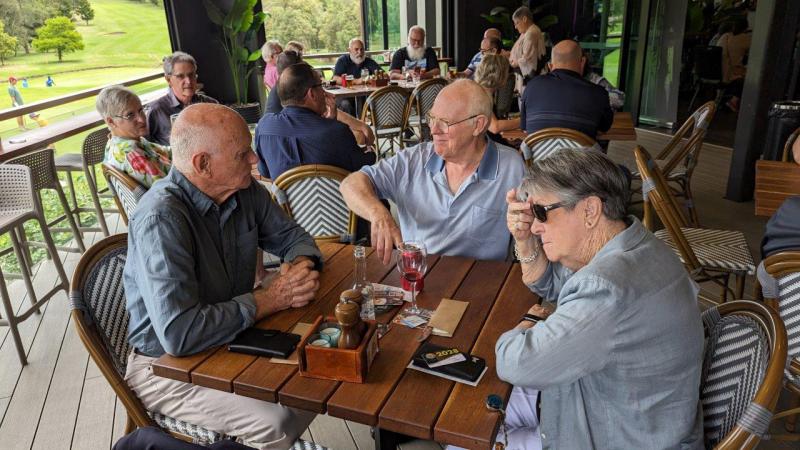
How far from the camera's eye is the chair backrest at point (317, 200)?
271 centimetres

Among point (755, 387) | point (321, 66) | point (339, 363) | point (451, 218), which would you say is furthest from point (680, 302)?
point (321, 66)

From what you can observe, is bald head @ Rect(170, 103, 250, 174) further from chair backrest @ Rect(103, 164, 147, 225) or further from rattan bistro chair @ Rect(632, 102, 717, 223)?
rattan bistro chair @ Rect(632, 102, 717, 223)

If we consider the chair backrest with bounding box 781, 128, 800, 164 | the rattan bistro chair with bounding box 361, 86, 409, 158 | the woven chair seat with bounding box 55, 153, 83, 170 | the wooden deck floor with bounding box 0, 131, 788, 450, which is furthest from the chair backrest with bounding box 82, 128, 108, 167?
the chair backrest with bounding box 781, 128, 800, 164

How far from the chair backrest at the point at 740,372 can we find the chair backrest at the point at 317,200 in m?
1.75

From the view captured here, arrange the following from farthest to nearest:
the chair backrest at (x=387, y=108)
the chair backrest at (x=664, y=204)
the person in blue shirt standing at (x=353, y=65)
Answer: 1. the person in blue shirt standing at (x=353, y=65)
2. the chair backrest at (x=387, y=108)
3. the chair backrest at (x=664, y=204)

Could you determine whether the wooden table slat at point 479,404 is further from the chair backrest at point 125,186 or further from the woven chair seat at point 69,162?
the woven chair seat at point 69,162

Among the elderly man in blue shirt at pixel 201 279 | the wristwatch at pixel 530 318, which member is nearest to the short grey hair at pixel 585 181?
the wristwatch at pixel 530 318

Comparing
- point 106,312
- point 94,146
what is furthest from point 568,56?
point 94,146

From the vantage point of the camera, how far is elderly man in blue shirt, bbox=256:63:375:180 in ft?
10.6

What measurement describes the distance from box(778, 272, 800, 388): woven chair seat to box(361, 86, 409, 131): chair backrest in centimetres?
462

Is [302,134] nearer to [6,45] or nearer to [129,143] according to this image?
[129,143]

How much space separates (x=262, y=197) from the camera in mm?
2117

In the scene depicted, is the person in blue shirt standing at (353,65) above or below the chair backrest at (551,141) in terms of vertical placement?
above

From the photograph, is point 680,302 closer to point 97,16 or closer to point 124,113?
point 124,113
